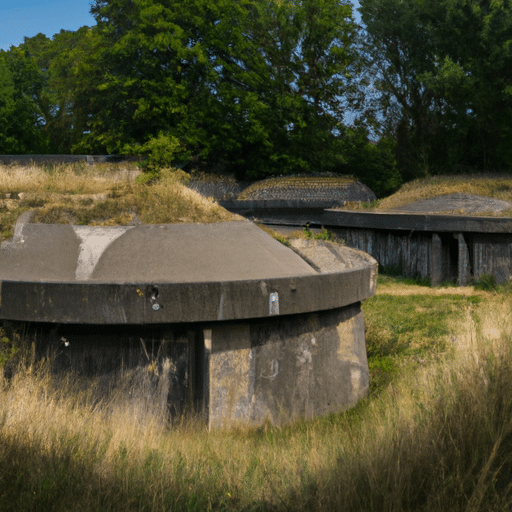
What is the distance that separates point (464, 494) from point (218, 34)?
28839 millimetres

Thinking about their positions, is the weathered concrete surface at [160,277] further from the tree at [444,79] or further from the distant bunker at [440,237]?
the tree at [444,79]

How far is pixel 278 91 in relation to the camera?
100 feet

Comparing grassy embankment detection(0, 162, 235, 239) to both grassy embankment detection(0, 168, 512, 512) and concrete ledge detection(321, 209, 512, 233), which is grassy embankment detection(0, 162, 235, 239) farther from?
concrete ledge detection(321, 209, 512, 233)

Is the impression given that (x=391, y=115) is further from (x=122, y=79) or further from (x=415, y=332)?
(x=415, y=332)

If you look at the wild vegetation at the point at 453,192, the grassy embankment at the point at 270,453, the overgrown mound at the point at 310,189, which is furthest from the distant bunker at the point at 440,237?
the grassy embankment at the point at 270,453

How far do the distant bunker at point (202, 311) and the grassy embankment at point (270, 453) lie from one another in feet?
0.96

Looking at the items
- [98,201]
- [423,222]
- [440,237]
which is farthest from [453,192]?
[98,201]

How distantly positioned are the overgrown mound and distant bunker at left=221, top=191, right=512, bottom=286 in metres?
6.16

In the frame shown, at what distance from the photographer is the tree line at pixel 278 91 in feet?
90.6

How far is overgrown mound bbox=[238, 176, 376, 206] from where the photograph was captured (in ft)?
79.9

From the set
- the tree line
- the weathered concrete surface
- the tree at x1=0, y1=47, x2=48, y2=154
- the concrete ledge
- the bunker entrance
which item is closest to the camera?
the weathered concrete surface

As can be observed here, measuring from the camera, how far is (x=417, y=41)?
27.5 m

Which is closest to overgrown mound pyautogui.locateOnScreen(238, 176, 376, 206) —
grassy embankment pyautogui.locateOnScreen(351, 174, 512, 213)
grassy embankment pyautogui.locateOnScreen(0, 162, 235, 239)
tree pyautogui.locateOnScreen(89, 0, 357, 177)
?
grassy embankment pyautogui.locateOnScreen(351, 174, 512, 213)

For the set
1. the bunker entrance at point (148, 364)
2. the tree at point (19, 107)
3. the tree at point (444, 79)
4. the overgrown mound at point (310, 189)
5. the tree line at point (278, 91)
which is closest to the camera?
the bunker entrance at point (148, 364)
